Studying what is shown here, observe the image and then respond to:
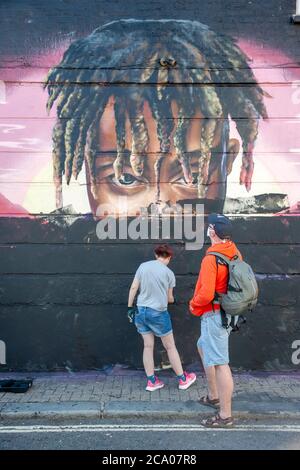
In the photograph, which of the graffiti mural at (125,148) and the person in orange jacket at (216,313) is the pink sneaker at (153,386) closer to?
the graffiti mural at (125,148)

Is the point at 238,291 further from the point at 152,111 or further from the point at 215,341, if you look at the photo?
the point at 152,111

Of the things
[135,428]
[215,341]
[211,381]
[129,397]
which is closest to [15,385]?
[129,397]

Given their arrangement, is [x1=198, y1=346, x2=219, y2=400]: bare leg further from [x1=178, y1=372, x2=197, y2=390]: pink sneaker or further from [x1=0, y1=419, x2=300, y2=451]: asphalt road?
[x1=178, y1=372, x2=197, y2=390]: pink sneaker

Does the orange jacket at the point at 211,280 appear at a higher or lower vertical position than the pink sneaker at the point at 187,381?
higher

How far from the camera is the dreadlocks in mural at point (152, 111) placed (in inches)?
259

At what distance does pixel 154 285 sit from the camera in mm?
5762

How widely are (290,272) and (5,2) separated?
5081mm

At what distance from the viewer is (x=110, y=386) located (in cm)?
605

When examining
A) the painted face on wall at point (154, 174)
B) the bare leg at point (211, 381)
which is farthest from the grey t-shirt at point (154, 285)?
the painted face on wall at point (154, 174)

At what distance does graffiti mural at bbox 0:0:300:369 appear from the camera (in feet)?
21.5

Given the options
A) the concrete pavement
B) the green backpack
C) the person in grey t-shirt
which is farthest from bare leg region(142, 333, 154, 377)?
the green backpack

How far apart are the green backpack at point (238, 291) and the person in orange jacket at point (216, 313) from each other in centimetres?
9

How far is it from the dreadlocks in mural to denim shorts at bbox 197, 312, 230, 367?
216 cm
